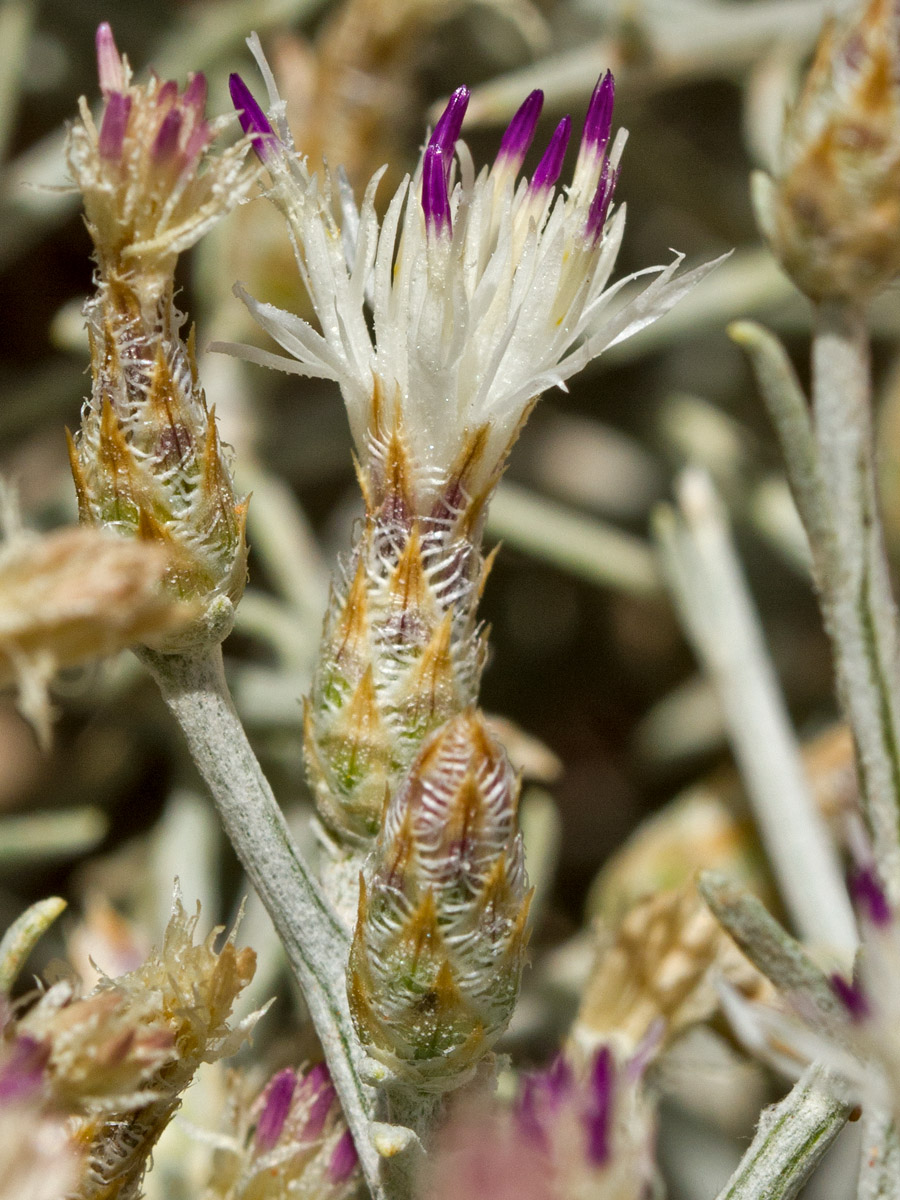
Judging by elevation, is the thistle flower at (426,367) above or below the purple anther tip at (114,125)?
below

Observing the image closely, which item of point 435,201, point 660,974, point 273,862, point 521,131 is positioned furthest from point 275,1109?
point 521,131

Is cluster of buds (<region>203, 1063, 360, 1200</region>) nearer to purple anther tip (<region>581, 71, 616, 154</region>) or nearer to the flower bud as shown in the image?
the flower bud

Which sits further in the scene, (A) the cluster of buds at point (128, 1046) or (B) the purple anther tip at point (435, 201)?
(B) the purple anther tip at point (435, 201)

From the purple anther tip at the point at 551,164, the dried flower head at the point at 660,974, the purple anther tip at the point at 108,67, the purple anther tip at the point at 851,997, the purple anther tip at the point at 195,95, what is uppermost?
the purple anther tip at the point at 108,67

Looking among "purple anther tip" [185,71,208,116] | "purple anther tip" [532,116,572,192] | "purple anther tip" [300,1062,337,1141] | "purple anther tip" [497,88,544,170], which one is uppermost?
"purple anther tip" [185,71,208,116]

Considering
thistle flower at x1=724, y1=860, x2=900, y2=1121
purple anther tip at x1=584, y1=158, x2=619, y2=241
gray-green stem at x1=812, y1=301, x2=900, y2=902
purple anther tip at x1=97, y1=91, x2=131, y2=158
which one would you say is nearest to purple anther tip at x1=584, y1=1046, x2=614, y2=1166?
thistle flower at x1=724, y1=860, x2=900, y2=1121

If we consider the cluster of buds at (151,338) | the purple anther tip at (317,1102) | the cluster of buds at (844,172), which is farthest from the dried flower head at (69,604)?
the cluster of buds at (844,172)

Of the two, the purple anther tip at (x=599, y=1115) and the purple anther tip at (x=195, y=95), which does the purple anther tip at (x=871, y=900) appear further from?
the purple anther tip at (x=195, y=95)
